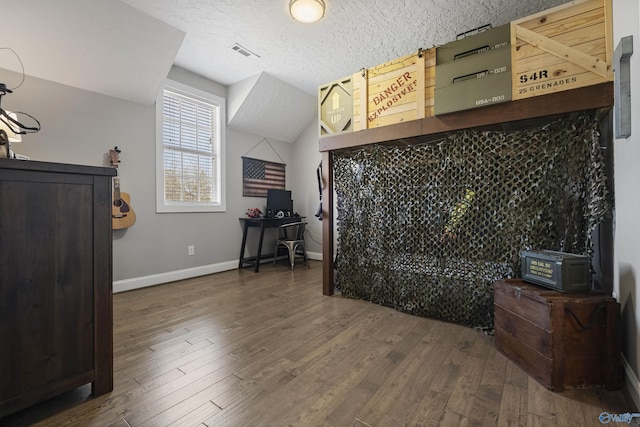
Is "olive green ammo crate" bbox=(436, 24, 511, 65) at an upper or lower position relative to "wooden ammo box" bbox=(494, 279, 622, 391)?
upper

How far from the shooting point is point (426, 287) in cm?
237

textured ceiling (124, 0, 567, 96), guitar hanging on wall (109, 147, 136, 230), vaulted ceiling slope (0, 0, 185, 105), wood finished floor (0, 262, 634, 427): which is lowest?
wood finished floor (0, 262, 634, 427)

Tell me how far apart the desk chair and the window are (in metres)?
1.09

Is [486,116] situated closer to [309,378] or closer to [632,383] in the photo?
[632,383]

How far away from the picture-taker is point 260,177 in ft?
15.4

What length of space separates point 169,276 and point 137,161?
4.88ft

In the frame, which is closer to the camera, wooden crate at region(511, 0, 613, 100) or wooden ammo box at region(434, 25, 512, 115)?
wooden crate at region(511, 0, 613, 100)

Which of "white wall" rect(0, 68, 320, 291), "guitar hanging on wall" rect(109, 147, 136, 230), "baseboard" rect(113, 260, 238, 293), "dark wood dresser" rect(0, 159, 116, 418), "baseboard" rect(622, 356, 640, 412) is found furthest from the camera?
"baseboard" rect(113, 260, 238, 293)

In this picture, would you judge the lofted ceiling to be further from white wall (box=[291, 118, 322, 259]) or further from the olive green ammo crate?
white wall (box=[291, 118, 322, 259])

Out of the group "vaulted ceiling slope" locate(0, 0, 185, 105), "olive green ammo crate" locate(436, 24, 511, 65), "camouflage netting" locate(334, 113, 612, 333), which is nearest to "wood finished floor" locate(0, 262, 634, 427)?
"camouflage netting" locate(334, 113, 612, 333)

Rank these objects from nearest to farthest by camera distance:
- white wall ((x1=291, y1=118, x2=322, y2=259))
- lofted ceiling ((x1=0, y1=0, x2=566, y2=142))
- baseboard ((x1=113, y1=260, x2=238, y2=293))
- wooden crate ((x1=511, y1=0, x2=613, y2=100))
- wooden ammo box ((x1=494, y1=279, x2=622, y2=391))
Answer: wooden ammo box ((x1=494, y1=279, x2=622, y2=391))
wooden crate ((x1=511, y1=0, x2=613, y2=100))
lofted ceiling ((x1=0, y1=0, x2=566, y2=142))
baseboard ((x1=113, y1=260, x2=238, y2=293))
white wall ((x1=291, y1=118, x2=322, y2=259))

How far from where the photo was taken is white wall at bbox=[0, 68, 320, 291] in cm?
266

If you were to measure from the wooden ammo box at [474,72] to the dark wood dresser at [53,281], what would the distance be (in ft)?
7.66

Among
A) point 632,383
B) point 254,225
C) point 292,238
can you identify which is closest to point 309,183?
point 292,238
